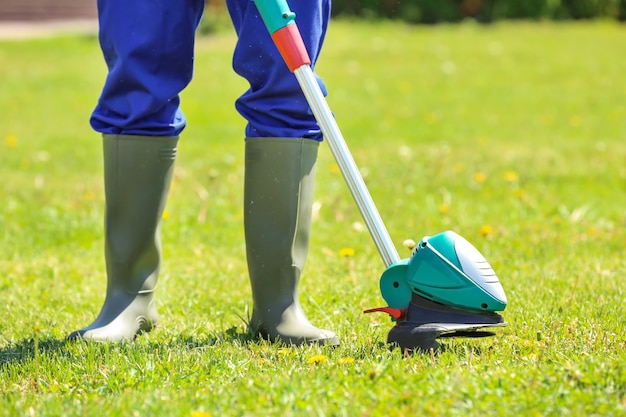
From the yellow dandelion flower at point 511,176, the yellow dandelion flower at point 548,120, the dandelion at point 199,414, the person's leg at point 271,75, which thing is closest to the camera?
the dandelion at point 199,414

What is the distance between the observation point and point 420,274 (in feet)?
7.36

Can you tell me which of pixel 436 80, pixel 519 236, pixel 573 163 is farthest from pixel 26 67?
pixel 519 236

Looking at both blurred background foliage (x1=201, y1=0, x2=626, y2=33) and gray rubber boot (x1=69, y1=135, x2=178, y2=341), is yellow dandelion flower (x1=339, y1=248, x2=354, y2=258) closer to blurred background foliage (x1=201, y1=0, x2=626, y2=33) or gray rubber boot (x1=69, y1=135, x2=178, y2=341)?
gray rubber boot (x1=69, y1=135, x2=178, y2=341)

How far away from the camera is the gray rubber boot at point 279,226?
245 cm

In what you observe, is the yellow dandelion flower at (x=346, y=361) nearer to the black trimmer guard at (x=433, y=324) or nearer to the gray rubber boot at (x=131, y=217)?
the black trimmer guard at (x=433, y=324)

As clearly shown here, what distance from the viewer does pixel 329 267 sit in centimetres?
345

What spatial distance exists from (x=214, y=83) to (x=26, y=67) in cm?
255

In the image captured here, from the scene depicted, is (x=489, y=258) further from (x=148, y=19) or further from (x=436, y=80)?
(x=436, y=80)

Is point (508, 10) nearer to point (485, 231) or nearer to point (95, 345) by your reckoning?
point (485, 231)

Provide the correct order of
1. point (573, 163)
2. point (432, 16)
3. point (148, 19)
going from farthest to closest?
point (432, 16), point (573, 163), point (148, 19)

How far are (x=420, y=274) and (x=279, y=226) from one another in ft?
1.39

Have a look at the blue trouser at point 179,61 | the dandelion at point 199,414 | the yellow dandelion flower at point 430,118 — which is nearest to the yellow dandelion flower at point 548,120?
the yellow dandelion flower at point 430,118

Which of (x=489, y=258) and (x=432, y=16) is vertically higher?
(x=432, y=16)

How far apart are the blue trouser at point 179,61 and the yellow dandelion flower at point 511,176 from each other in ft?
8.27
